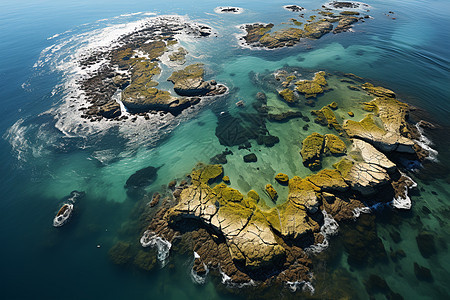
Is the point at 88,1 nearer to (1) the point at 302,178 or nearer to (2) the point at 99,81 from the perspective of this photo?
(2) the point at 99,81

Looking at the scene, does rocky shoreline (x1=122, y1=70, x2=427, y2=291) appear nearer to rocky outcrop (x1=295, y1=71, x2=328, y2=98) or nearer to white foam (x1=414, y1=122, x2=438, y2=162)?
white foam (x1=414, y1=122, x2=438, y2=162)

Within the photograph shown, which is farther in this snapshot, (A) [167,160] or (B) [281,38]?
(B) [281,38]

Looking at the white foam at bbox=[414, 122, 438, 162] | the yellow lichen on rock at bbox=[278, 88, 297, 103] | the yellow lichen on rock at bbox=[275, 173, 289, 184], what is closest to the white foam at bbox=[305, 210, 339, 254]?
the yellow lichen on rock at bbox=[275, 173, 289, 184]

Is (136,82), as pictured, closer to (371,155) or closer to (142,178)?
(142,178)

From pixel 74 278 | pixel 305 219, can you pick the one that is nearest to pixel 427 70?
pixel 305 219

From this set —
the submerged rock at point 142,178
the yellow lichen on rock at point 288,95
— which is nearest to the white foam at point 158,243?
the submerged rock at point 142,178

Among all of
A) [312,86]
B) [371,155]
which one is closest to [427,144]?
[371,155]
